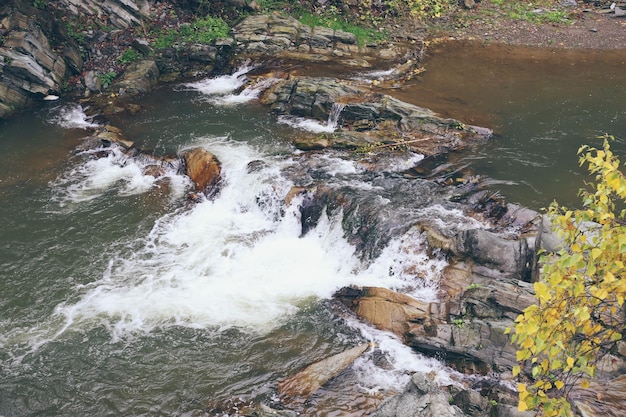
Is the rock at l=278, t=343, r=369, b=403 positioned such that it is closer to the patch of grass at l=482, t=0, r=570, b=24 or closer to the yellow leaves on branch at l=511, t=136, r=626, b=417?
the yellow leaves on branch at l=511, t=136, r=626, b=417

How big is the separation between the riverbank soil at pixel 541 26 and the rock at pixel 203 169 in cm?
1594

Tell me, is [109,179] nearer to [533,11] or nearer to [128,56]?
[128,56]

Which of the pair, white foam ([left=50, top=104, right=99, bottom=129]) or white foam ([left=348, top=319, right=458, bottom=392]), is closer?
white foam ([left=348, top=319, right=458, bottom=392])

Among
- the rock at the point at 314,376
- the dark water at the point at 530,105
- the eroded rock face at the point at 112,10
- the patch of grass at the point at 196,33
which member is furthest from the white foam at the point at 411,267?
the eroded rock face at the point at 112,10

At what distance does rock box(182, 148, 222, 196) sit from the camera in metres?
15.9

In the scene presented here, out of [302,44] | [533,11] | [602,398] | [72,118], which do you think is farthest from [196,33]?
[602,398]

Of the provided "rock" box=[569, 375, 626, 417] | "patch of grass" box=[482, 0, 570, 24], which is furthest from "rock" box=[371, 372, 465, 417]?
"patch of grass" box=[482, 0, 570, 24]

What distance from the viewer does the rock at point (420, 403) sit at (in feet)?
22.9

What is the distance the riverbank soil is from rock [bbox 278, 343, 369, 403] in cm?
2135

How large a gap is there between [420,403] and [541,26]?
2563cm

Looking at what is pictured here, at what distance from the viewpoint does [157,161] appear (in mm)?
16938

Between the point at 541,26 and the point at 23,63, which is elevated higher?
the point at 541,26

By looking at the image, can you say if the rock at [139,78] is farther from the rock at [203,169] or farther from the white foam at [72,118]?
the rock at [203,169]

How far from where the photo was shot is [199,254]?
1327 cm
